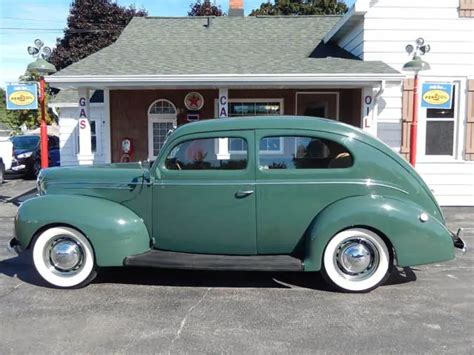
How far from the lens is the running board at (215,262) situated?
4.82 meters

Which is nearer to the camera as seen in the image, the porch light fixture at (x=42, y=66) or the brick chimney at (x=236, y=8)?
the porch light fixture at (x=42, y=66)

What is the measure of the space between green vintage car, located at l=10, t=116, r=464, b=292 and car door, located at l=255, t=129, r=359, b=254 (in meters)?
0.01

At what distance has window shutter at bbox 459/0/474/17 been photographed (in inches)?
392

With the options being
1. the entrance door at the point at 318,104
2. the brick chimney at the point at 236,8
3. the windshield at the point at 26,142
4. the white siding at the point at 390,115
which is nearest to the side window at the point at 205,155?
the white siding at the point at 390,115

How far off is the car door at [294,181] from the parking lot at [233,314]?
2.05 ft

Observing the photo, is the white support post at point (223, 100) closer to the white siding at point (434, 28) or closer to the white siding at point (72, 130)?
the white siding at point (434, 28)

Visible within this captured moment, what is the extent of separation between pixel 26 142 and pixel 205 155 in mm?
14115

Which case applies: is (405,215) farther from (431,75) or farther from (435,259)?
(431,75)

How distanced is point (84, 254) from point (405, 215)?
3.28 meters

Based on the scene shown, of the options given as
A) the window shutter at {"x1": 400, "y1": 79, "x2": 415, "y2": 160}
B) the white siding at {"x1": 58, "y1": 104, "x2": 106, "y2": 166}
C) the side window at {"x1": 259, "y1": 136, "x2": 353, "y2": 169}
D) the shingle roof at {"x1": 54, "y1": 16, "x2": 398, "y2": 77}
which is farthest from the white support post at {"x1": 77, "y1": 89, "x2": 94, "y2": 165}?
the window shutter at {"x1": 400, "y1": 79, "x2": 415, "y2": 160}

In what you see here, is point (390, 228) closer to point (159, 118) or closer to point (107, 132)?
point (107, 132)

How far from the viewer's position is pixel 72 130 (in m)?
16.4

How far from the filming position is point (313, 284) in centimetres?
525

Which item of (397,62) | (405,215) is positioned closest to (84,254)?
(405,215)
